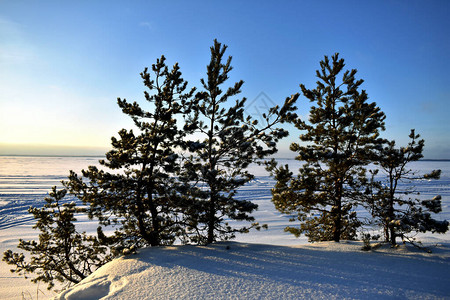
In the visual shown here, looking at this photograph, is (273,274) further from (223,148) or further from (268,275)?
(223,148)

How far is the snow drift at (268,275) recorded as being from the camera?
567 centimetres

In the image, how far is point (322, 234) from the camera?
12117 millimetres

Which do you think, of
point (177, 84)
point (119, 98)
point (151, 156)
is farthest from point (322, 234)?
point (119, 98)

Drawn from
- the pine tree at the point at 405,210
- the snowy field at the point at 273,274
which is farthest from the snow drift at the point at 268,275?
the pine tree at the point at 405,210

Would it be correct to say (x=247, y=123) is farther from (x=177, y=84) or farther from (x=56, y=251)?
(x=56, y=251)

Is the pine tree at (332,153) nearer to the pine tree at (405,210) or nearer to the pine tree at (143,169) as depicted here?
the pine tree at (405,210)

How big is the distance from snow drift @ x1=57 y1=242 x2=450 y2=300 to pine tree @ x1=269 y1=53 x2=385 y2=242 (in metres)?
2.44

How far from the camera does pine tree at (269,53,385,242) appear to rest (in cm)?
1045

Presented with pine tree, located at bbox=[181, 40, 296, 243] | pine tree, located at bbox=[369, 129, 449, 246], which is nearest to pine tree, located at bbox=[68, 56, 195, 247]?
pine tree, located at bbox=[181, 40, 296, 243]

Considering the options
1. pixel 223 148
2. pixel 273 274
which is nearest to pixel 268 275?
pixel 273 274

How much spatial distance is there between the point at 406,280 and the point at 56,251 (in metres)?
11.8

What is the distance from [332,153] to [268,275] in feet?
21.5

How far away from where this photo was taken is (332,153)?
10820mm

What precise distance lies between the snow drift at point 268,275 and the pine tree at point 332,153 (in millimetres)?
2440
